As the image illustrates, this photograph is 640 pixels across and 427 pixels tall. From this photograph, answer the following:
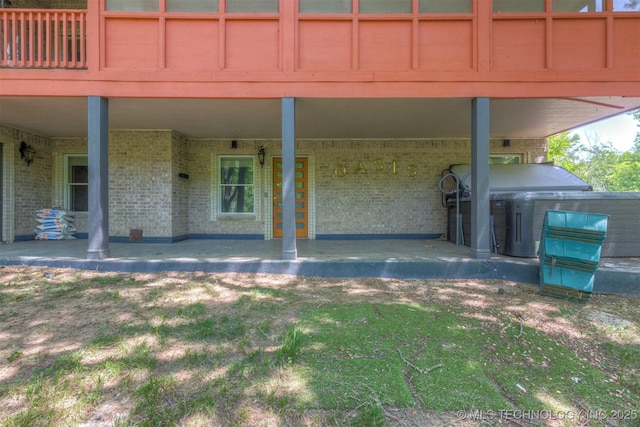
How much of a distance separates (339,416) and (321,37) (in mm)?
5611

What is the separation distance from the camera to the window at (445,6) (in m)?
5.64

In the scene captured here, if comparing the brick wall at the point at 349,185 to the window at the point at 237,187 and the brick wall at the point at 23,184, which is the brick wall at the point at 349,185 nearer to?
the window at the point at 237,187

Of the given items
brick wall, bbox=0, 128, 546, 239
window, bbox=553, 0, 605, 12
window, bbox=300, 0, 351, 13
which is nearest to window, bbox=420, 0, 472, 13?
window, bbox=300, 0, 351, 13

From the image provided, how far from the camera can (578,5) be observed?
5.90m

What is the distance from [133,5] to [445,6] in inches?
217

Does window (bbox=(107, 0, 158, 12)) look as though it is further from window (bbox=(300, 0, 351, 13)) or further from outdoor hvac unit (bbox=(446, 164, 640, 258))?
outdoor hvac unit (bbox=(446, 164, 640, 258))

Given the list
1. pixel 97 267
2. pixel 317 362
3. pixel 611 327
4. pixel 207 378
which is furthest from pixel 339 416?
pixel 97 267

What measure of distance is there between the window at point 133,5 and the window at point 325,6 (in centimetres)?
263

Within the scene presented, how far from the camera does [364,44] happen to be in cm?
556

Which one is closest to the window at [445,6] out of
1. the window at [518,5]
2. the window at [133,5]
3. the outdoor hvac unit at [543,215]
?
the window at [518,5]

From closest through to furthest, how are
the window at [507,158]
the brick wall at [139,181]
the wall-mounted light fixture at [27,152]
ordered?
the wall-mounted light fixture at [27,152], the brick wall at [139,181], the window at [507,158]

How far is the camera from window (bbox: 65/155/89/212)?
8.70m

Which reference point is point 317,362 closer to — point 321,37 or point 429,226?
point 321,37

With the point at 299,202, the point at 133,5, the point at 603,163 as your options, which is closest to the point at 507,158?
the point at 299,202
